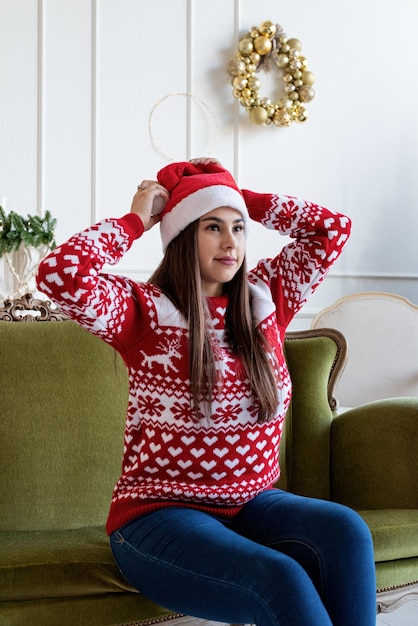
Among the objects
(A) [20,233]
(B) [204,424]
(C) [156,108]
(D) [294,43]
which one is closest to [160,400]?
(B) [204,424]

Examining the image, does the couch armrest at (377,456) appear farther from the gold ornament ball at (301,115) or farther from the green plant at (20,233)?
the gold ornament ball at (301,115)

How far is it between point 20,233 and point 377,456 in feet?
5.25

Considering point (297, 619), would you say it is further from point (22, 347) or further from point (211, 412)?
point (22, 347)

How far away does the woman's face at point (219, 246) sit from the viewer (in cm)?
159

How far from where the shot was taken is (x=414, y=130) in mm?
4352

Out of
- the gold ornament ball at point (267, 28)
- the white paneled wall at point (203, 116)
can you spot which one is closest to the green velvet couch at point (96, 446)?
the white paneled wall at point (203, 116)

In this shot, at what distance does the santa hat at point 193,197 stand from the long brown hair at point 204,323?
0.08 ft

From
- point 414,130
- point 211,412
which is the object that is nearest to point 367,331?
point 414,130

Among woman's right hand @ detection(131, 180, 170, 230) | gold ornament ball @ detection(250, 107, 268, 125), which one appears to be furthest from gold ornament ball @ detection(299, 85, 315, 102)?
woman's right hand @ detection(131, 180, 170, 230)

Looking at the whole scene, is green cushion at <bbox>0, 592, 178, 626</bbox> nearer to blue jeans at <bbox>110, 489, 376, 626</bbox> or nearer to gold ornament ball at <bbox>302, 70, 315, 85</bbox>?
blue jeans at <bbox>110, 489, 376, 626</bbox>

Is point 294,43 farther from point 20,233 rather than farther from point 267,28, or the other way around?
point 20,233

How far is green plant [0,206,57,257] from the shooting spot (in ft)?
9.64

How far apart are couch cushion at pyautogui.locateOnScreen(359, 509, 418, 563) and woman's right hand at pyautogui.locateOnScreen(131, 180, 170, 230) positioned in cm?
79

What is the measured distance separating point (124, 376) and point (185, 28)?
2406 millimetres
